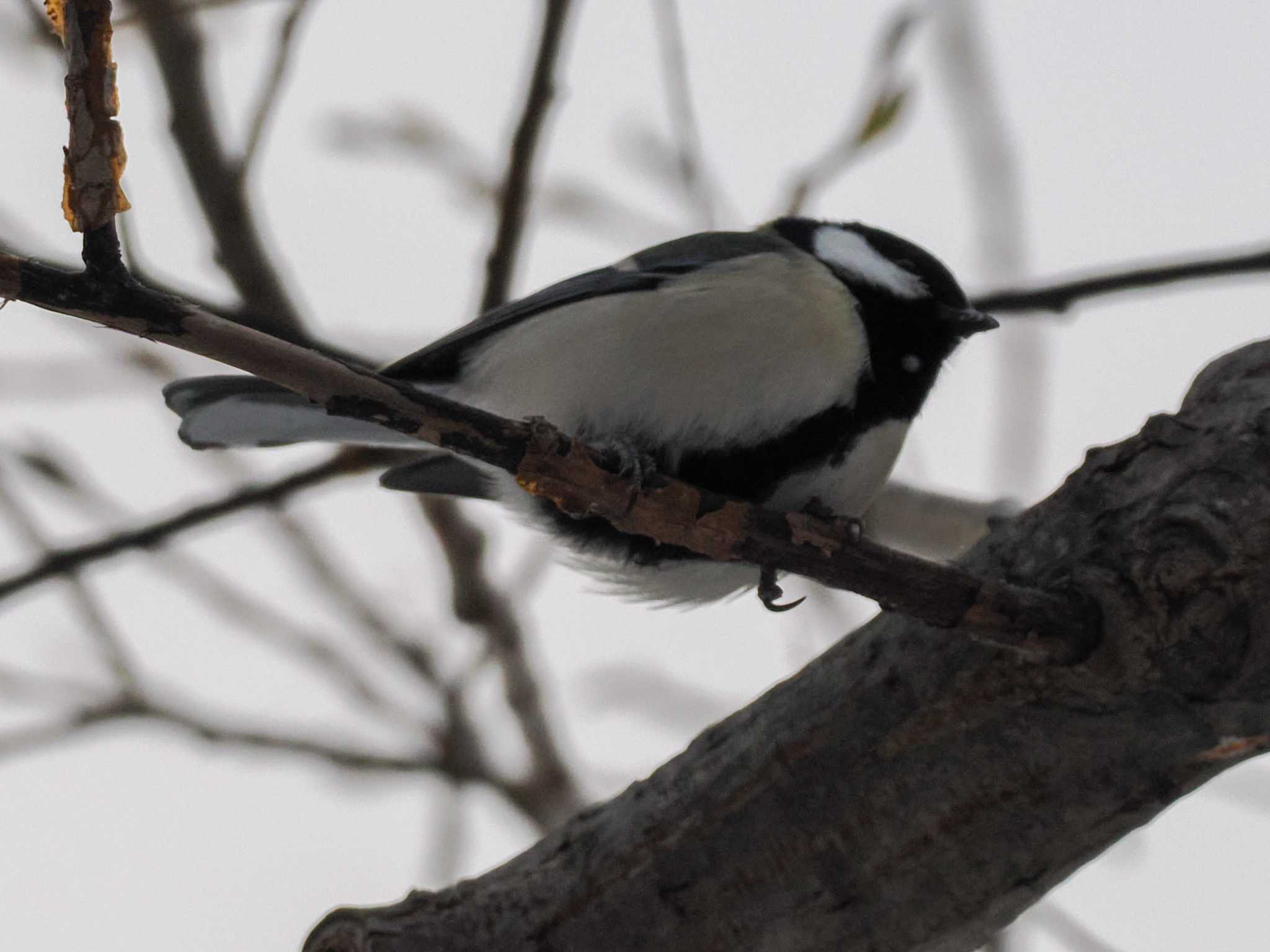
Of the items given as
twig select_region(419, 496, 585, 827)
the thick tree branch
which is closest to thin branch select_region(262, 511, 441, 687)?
twig select_region(419, 496, 585, 827)

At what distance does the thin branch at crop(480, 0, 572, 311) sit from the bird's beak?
91 centimetres

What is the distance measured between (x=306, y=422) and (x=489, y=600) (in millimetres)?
1241

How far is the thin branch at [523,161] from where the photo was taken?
2506mm

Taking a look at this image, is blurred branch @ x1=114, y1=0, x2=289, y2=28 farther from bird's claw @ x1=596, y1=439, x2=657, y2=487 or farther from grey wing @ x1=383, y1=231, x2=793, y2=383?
bird's claw @ x1=596, y1=439, x2=657, y2=487

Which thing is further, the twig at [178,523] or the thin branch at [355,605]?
the thin branch at [355,605]

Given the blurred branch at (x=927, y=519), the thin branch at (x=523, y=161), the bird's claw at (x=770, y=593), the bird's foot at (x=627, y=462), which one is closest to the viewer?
the bird's foot at (x=627, y=462)

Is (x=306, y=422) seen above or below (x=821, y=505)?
above

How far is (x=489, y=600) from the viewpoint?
352 cm

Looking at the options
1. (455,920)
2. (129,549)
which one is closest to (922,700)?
(455,920)

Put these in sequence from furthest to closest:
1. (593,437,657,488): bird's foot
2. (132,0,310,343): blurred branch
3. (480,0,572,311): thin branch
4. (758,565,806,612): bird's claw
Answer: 1. (132,0,310,343): blurred branch
2. (480,0,572,311): thin branch
3. (758,565,806,612): bird's claw
4. (593,437,657,488): bird's foot

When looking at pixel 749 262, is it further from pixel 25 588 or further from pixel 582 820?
pixel 25 588

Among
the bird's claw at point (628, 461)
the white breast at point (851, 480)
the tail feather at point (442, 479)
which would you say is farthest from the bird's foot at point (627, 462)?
the tail feather at point (442, 479)

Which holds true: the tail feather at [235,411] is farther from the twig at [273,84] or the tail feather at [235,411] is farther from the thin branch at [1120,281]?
the thin branch at [1120,281]

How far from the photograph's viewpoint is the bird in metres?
2.18
